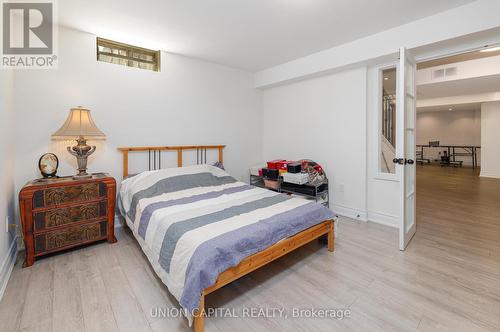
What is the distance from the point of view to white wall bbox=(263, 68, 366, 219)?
3514 millimetres

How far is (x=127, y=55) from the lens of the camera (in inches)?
129

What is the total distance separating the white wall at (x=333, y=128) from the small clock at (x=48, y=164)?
11.4 feet

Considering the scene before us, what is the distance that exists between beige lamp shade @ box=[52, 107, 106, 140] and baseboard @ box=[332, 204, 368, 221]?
351 cm

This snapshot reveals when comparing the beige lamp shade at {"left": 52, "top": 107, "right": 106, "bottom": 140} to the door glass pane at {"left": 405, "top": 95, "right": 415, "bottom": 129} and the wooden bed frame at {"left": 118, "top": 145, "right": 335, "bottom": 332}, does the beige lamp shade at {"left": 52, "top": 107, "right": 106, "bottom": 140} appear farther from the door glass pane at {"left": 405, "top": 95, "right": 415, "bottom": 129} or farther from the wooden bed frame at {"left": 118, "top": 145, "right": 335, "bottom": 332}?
the door glass pane at {"left": 405, "top": 95, "right": 415, "bottom": 129}

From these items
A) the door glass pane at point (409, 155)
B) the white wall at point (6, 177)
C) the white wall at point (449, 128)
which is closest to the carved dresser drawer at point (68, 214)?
the white wall at point (6, 177)

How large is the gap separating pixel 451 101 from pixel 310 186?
7091 millimetres

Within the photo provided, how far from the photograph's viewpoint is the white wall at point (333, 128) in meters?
3.51

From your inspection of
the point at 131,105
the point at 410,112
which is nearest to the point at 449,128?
the point at 410,112

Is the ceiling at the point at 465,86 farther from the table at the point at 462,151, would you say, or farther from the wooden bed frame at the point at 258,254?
the wooden bed frame at the point at 258,254

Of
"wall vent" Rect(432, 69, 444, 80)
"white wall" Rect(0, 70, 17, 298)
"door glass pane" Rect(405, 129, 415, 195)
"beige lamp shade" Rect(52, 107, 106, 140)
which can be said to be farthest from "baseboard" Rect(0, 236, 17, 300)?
"wall vent" Rect(432, 69, 444, 80)

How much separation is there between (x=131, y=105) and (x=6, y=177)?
156cm

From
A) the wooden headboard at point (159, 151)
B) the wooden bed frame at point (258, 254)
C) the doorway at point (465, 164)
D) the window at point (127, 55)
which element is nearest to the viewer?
the wooden bed frame at point (258, 254)

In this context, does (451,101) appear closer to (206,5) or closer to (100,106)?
(206,5)

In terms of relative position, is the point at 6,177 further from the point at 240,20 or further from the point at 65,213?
the point at 240,20
